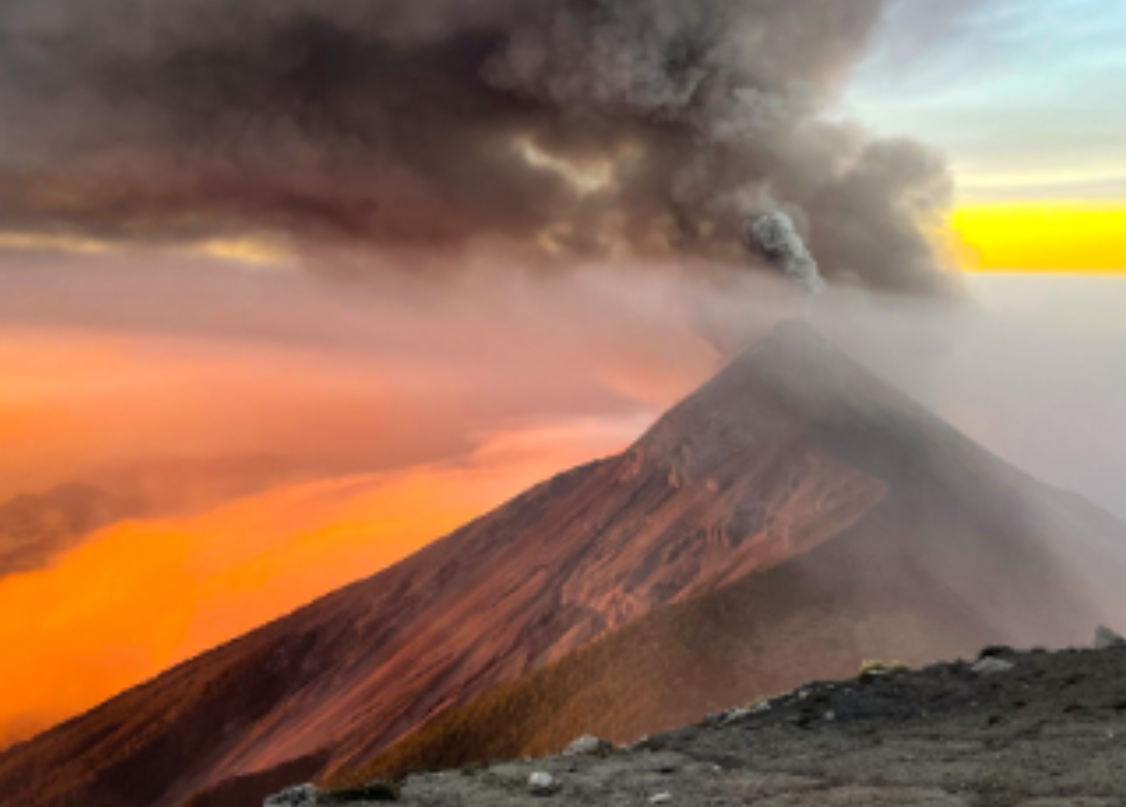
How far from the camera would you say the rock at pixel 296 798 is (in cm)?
1889

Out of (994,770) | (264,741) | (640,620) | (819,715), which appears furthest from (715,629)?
(264,741)

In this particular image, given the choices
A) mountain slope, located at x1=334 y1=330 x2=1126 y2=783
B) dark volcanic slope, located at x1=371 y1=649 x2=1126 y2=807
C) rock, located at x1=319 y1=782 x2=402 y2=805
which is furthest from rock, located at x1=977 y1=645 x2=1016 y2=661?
mountain slope, located at x1=334 y1=330 x2=1126 y2=783

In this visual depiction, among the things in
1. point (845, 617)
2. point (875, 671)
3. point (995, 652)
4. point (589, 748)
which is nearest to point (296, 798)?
point (589, 748)

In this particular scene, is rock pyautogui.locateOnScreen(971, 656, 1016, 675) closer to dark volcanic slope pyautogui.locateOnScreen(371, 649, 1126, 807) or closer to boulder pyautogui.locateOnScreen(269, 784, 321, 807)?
dark volcanic slope pyautogui.locateOnScreen(371, 649, 1126, 807)

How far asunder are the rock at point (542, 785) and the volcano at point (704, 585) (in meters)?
66.4

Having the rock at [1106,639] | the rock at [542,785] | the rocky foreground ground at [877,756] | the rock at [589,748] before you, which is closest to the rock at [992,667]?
the rocky foreground ground at [877,756]

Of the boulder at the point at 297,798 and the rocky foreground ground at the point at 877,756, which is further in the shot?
the boulder at the point at 297,798

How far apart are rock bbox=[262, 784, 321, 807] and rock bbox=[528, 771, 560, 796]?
4344 mm

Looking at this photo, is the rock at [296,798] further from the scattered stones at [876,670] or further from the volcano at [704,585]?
the volcano at [704,585]

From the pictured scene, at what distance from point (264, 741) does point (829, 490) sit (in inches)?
4177

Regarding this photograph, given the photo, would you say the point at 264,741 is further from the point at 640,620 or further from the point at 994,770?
the point at 994,770

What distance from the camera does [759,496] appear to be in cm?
12925

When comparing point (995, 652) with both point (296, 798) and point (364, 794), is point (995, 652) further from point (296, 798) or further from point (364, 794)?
point (296, 798)

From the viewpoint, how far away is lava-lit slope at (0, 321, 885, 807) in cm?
12312
